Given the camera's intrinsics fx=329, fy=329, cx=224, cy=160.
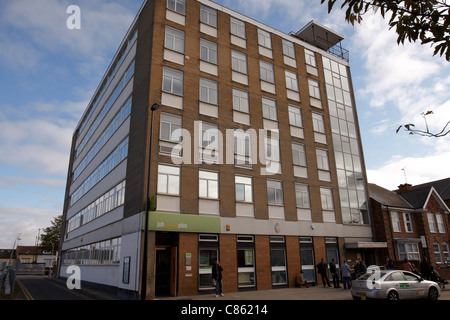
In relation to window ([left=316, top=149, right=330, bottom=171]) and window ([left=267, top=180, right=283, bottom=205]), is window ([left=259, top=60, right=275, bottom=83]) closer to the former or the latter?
window ([left=316, top=149, right=330, bottom=171])

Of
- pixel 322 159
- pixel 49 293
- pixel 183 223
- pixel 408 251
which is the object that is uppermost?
pixel 322 159

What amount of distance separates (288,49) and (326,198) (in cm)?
1327

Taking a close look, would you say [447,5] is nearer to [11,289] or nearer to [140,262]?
[140,262]

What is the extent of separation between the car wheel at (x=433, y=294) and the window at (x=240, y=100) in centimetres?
1521

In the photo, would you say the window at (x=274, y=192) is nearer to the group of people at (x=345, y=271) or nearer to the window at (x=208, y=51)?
the group of people at (x=345, y=271)

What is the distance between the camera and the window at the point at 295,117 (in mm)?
26469

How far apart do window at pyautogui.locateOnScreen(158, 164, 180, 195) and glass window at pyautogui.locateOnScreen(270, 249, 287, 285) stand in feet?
25.6

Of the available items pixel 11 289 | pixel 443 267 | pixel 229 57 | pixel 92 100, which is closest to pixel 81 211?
pixel 92 100

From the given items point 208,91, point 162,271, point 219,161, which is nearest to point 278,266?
point 162,271

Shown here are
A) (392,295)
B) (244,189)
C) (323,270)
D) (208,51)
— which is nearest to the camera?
(392,295)

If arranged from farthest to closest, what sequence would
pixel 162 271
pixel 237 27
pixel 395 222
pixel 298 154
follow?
pixel 395 222 < pixel 237 27 < pixel 298 154 < pixel 162 271

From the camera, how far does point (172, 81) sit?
2128cm

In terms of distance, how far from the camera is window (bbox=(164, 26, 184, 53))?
72.2 feet

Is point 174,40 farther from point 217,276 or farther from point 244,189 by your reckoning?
point 217,276
